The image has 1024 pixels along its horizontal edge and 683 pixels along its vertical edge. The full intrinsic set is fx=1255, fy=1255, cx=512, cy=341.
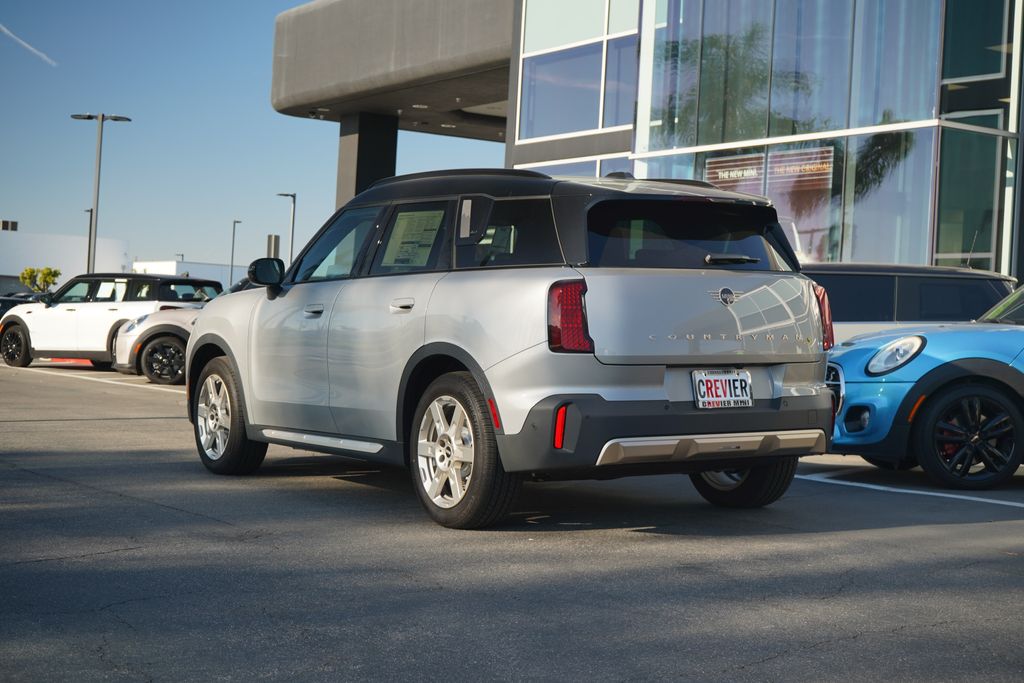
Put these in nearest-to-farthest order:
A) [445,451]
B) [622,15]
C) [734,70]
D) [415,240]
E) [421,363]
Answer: [445,451] → [421,363] → [415,240] → [734,70] → [622,15]

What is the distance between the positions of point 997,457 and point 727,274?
312cm

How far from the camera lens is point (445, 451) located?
20.4ft

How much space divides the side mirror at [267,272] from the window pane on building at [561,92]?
665 inches

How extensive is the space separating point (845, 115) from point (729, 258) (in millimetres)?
13229

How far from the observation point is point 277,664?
151 inches

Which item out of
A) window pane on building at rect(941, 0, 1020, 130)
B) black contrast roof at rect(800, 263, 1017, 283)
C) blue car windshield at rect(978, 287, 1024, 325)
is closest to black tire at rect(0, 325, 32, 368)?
black contrast roof at rect(800, 263, 1017, 283)

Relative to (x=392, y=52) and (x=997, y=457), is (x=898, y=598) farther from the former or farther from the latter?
(x=392, y=52)

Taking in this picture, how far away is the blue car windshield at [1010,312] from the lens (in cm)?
880

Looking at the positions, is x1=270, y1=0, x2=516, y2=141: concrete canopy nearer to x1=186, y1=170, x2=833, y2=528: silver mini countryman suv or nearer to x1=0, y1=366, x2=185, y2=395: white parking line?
x1=0, y1=366, x2=185, y2=395: white parking line

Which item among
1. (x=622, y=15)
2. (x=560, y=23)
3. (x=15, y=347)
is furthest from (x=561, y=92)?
(x=15, y=347)

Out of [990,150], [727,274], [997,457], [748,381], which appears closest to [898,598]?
[748,381]

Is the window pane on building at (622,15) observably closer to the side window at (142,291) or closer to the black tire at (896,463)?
the side window at (142,291)

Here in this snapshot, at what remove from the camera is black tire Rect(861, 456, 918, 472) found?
8812 mm

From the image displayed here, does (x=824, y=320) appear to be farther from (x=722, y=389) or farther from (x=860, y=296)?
(x=860, y=296)
